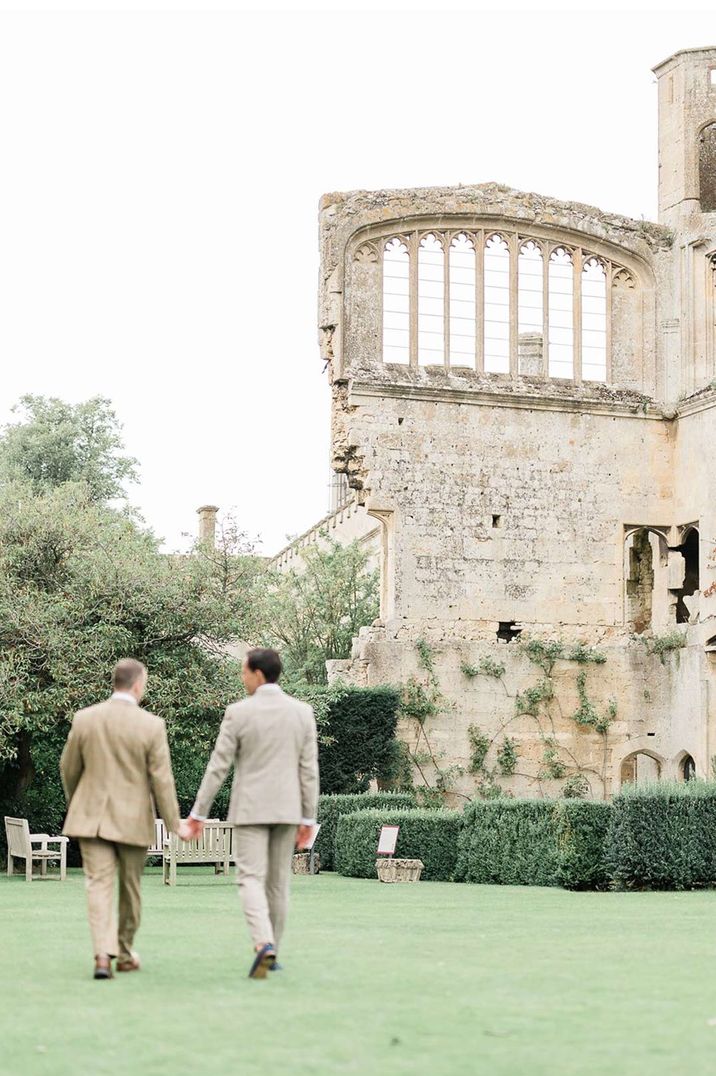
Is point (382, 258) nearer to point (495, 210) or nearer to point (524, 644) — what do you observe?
point (495, 210)

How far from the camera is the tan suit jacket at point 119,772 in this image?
904 centimetres

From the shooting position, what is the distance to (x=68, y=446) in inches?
1943

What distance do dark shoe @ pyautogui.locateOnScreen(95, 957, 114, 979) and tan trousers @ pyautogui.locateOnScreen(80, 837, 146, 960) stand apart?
0.44 ft

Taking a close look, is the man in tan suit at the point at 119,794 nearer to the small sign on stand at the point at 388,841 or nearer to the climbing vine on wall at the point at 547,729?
the small sign on stand at the point at 388,841

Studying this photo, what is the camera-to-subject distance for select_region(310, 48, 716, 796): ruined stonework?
102 feet

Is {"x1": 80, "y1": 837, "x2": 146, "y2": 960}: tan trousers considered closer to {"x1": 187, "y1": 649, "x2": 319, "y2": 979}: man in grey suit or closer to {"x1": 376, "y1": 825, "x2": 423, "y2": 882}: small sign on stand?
{"x1": 187, "y1": 649, "x2": 319, "y2": 979}: man in grey suit

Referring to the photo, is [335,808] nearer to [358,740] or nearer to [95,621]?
[358,740]

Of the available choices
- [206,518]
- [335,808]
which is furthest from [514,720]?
[206,518]

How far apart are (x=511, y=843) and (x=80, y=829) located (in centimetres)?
1238

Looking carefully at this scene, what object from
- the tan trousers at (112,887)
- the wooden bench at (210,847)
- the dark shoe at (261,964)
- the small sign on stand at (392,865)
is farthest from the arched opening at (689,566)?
the dark shoe at (261,964)

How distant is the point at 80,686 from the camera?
2277 cm

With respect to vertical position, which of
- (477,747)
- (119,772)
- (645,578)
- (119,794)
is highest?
(645,578)

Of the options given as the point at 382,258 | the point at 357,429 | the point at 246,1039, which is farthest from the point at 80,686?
the point at 246,1039

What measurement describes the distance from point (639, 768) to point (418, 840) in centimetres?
1173
